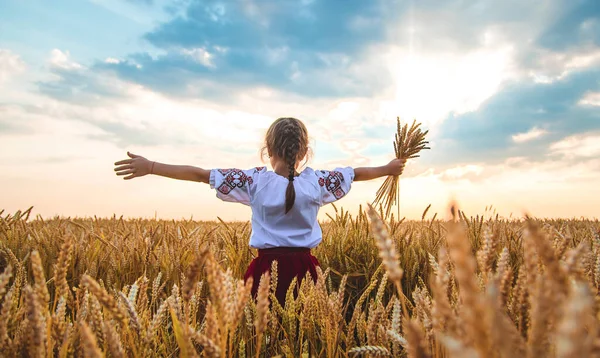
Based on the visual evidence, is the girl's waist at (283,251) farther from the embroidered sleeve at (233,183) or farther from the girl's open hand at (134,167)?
the girl's open hand at (134,167)

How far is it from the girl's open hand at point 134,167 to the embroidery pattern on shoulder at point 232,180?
1.93 feet

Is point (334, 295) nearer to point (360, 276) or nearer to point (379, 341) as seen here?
point (379, 341)

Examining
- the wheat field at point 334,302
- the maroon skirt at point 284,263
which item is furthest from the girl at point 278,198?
the wheat field at point 334,302

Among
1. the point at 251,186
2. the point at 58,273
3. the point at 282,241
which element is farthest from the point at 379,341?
the point at 251,186

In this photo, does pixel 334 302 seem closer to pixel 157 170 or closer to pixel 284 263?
pixel 284 263

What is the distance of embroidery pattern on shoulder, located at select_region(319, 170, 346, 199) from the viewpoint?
3891 millimetres

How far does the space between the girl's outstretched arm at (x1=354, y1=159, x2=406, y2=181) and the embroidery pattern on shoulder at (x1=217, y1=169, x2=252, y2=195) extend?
1.04 metres

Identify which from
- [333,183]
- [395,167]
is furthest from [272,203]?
[395,167]

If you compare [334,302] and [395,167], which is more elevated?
[395,167]

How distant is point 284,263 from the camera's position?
138 inches

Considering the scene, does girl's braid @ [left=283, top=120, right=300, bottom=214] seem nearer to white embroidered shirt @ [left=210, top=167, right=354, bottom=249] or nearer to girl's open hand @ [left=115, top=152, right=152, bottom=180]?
white embroidered shirt @ [left=210, top=167, right=354, bottom=249]

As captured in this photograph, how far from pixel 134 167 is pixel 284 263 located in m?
1.39

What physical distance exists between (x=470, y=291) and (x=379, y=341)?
39.1 inches

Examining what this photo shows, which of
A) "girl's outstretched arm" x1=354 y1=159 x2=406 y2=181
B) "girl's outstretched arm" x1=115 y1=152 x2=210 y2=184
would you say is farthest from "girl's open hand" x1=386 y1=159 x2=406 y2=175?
"girl's outstretched arm" x1=115 y1=152 x2=210 y2=184
